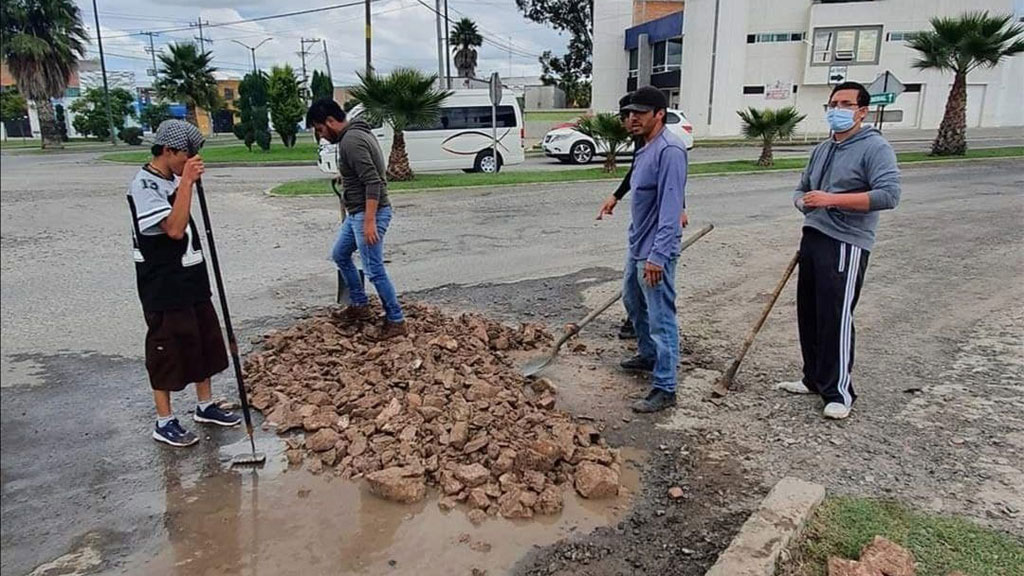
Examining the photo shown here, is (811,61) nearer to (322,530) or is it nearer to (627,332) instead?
(627,332)

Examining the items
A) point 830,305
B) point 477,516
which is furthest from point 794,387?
point 477,516

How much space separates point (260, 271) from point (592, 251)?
3.72 meters

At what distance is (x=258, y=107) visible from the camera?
28.3 m

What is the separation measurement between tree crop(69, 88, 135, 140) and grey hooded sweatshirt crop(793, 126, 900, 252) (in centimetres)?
3270

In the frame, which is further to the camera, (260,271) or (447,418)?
(260,271)

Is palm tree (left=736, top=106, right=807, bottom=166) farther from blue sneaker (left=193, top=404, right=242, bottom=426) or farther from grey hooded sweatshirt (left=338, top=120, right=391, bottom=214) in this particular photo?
blue sneaker (left=193, top=404, right=242, bottom=426)

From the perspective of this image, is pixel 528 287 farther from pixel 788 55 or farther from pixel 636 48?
pixel 636 48

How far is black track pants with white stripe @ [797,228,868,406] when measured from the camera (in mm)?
3707

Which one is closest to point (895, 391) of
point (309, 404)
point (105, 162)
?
point (309, 404)

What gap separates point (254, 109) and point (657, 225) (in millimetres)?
27798

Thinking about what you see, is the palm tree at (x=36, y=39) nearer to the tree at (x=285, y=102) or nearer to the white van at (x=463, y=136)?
the white van at (x=463, y=136)

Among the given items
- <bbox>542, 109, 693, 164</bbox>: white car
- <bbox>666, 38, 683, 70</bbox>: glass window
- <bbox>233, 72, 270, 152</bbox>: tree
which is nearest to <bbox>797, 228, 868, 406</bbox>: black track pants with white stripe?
<bbox>542, 109, 693, 164</bbox>: white car

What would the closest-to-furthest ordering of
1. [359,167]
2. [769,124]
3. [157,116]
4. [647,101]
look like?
[647,101]
[359,167]
[157,116]
[769,124]

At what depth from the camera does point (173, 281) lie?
11.0ft
